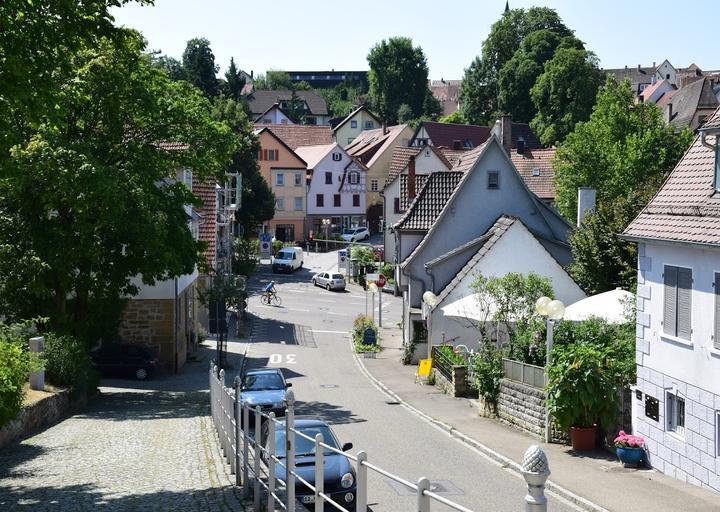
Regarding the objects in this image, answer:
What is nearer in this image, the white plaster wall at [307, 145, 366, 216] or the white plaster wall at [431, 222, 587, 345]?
the white plaster wall at [431, 222, 587, 345]

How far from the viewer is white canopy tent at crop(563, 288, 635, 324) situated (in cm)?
2622

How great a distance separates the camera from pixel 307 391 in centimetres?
3175

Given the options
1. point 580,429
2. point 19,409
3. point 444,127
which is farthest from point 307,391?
point 444,127

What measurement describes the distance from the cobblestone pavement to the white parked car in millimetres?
61601

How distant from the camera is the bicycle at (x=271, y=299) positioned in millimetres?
58947

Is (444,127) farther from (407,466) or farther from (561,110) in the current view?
(407,466)

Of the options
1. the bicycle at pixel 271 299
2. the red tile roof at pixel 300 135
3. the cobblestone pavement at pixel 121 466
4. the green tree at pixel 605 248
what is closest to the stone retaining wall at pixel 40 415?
the cobblestone pavement at pixel 121 466

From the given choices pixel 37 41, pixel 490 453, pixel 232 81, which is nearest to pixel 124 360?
pixel 490 453

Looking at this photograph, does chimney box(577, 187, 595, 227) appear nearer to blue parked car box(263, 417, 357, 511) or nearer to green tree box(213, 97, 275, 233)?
blue parked car box(263, 417, 357, 511)

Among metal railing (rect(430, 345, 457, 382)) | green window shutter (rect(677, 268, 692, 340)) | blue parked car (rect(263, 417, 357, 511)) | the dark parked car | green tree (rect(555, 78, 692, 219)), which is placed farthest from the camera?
green tree (rect(555, 78, 692, 219))

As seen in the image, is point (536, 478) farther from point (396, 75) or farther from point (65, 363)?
point (396, 75)

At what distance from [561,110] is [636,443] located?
→ 72.4m

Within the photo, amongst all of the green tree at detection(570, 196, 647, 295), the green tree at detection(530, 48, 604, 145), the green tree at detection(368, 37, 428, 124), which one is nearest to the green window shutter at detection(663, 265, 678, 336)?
the green tree at detection(570, 196, 647, 295)

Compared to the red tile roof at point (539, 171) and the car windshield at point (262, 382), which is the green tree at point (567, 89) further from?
the car windshield at point (262, 382)
